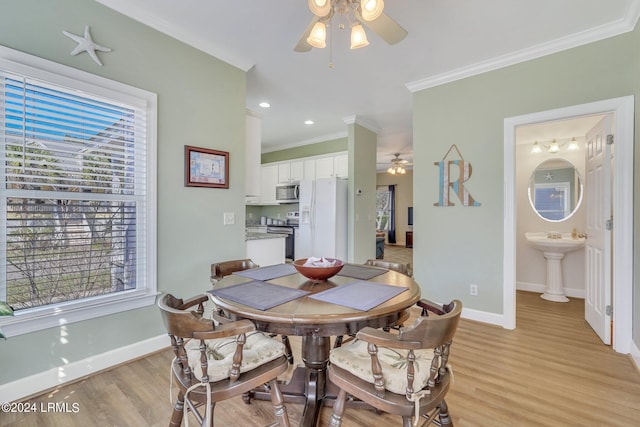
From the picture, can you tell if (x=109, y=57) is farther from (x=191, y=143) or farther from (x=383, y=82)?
(x=383, y=82)

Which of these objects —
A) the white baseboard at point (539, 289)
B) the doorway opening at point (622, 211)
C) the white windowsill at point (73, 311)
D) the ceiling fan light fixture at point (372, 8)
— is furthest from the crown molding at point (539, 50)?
the white windowsill at point (73, 311)

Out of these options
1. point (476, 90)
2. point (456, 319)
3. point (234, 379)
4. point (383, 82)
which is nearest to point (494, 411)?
point (456, 319)

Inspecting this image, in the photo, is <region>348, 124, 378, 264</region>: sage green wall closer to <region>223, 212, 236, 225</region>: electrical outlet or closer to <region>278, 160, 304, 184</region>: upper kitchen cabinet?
<region>278, 160, 304, 184</region>: upper kitchen cabinet

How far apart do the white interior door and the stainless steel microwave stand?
4300 millimetres

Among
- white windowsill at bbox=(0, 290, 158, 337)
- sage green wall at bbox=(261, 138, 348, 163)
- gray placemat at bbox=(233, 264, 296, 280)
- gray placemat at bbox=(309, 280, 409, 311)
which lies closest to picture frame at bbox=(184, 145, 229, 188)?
white windowsill at bbox=(0, 290, 158, 337)

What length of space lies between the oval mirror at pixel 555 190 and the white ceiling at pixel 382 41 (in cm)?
221

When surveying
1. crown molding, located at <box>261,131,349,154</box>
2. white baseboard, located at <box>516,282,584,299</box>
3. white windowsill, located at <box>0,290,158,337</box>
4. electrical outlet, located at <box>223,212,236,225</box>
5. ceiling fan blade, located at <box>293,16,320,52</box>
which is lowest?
white baseboard, located at <box>516,282,584,299</box>

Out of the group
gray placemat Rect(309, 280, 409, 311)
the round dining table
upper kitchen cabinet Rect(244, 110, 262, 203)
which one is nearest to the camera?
the round dining table

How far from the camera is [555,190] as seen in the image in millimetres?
4262

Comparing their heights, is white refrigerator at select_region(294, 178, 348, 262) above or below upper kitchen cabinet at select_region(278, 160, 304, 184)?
below

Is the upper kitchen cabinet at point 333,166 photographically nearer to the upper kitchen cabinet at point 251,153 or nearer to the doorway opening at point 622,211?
the upper kitchen cabinet at point 251,153

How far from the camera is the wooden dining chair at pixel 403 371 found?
111cm

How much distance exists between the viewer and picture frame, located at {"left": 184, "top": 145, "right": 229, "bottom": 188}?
8.45 ft

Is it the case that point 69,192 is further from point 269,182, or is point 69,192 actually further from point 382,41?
point 269,182
